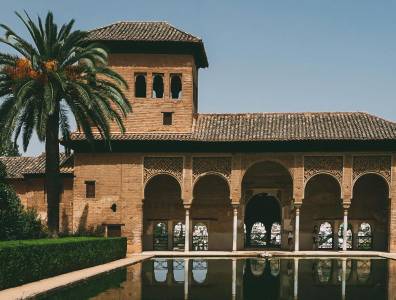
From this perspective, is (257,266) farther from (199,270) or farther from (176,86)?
(176,86)

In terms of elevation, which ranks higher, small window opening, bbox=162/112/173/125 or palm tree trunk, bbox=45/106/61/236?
small window opening, bbox=162/112/173/125

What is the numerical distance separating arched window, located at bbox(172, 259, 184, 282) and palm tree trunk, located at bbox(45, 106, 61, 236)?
15.6 feet

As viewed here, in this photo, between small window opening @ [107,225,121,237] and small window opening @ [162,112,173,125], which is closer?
small window opening @ [107,225,121,237]

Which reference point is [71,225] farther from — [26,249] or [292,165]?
[26,249]

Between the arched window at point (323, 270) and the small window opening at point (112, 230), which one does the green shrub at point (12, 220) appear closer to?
the small window opening at point (112, 230)

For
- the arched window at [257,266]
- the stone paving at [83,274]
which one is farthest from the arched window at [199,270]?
the stone paving at [83,274]

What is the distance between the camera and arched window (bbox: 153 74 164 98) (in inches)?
1174

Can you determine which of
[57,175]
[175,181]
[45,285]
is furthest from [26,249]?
[175,181]

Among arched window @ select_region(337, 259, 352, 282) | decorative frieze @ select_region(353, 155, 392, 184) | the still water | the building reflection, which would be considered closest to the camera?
the still water

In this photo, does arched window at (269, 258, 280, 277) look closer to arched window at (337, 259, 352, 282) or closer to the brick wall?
arched window at (337, 259, 352, 282)

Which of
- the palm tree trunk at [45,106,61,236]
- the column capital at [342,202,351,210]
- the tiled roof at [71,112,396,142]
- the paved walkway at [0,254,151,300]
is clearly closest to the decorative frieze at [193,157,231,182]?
the tiled roof at [71,112,396,142]

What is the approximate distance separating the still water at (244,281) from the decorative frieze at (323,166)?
539 centimetres

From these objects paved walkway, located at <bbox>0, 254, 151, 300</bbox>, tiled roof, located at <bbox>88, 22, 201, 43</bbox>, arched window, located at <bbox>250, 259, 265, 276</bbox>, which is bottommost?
arched window, located at <bbox>250, 259, 265, 276</bbox>

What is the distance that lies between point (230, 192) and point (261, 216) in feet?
31.1
